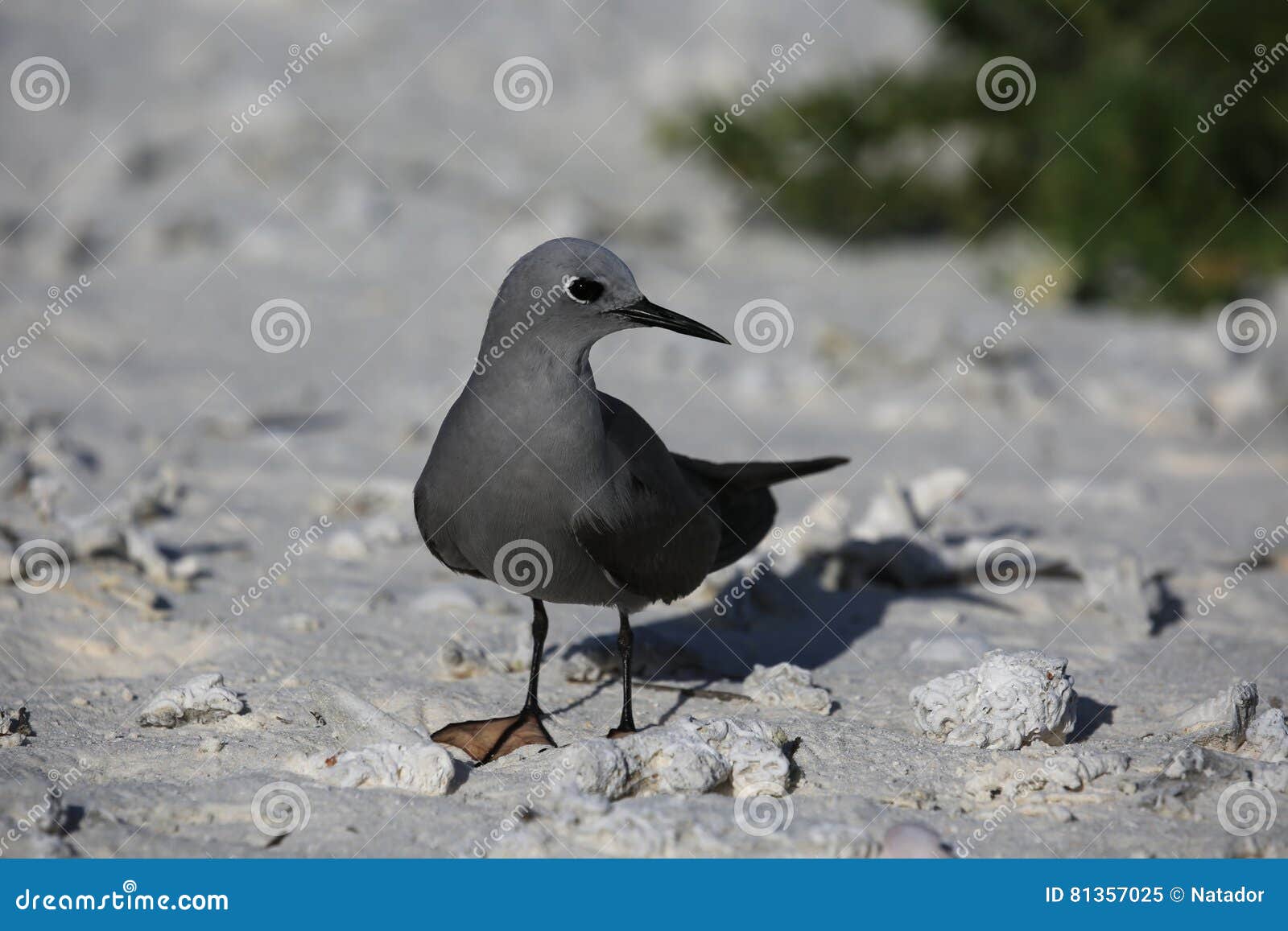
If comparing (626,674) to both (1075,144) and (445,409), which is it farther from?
(1075,144)

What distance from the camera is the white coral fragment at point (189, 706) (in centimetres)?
327

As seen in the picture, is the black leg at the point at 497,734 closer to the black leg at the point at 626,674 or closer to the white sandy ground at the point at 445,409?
the white sandy ground at the point at 445,409

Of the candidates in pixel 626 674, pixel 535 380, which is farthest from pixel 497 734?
pixel 535 380

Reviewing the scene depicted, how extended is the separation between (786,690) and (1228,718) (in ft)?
3.44

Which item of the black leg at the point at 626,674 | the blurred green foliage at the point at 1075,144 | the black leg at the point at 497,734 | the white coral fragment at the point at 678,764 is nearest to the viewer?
the white coral fragment at the point at 678,764

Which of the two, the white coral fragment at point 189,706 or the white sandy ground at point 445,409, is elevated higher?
the white sandy ground at point 445,409

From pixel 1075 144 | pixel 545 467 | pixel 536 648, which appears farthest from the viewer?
pixel 1075 144

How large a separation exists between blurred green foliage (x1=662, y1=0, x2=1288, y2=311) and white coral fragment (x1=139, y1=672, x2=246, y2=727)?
671cm

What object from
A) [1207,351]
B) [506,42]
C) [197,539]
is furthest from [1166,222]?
[197,539]

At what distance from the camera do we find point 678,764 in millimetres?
2904

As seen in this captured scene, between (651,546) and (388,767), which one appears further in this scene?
(651,546)

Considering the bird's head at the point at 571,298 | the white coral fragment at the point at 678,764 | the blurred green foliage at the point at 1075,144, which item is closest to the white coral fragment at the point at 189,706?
the white coral fragment at the point at 678,764

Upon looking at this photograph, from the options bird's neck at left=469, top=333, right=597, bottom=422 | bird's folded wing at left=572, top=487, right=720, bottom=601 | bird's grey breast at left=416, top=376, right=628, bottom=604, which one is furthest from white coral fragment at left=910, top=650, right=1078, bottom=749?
bird's neck at left=469, top=333, right=597, bottom=422

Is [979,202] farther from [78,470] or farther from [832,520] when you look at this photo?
[78,470]
